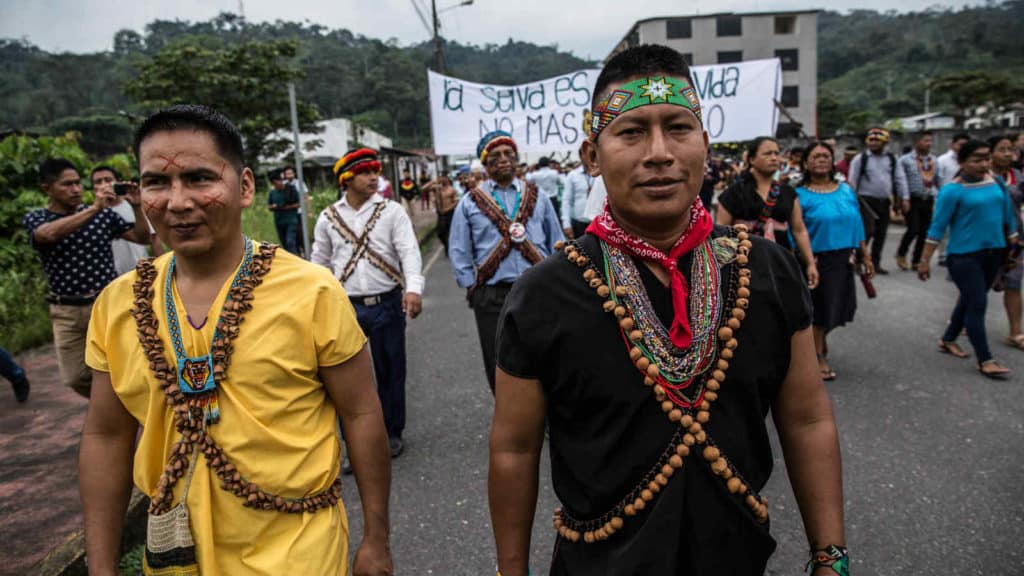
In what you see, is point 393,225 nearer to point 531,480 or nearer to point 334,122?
point 531,480

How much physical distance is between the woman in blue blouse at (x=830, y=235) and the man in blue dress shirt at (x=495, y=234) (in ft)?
7.25

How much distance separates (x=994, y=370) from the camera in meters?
5.32

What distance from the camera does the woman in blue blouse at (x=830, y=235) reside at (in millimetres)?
5434

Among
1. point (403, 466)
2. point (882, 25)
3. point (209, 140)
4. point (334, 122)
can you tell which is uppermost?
point (882, 25)

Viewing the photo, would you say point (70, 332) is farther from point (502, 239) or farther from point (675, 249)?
point (675, 249)

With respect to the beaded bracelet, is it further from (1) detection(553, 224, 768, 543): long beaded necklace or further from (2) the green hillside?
(2) the green hillside

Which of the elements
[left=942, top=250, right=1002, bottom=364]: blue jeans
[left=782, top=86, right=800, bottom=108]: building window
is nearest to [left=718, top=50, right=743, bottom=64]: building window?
[left=782, top=86, right=800, bottom=108]: building window

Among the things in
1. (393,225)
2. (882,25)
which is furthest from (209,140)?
(882,25)

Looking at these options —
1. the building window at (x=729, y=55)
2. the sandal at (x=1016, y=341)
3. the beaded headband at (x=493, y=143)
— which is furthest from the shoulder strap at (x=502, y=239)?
the building window at (x=729, y=55)

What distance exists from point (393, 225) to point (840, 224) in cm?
349

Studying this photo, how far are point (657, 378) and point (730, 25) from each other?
66730 mm

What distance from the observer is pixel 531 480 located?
1.61 metres

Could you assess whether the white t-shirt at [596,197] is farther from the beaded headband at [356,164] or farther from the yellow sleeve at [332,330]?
the yellow sleeve at [332,330]

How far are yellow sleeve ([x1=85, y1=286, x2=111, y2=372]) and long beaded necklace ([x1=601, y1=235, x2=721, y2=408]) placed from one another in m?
1.32
